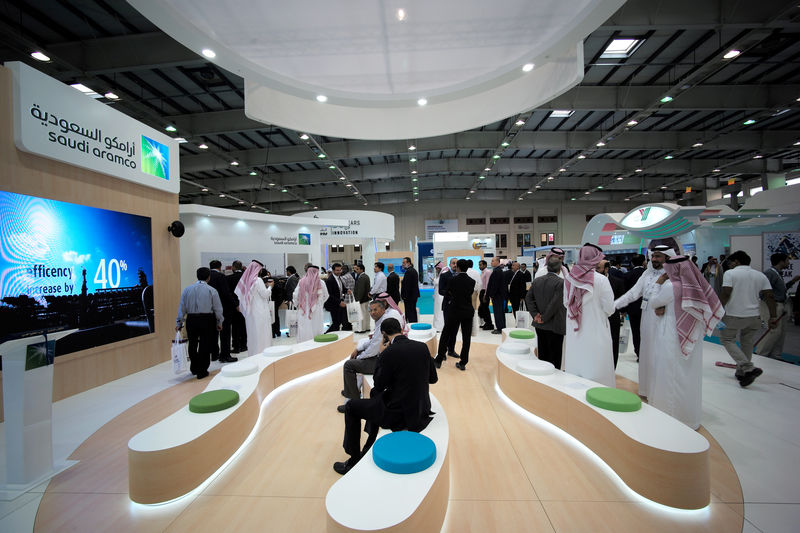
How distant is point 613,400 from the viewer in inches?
107

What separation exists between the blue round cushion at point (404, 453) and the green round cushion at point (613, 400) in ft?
5.03

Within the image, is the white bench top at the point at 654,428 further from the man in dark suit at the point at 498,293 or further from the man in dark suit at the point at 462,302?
the man in dark suit at the point at 498,293

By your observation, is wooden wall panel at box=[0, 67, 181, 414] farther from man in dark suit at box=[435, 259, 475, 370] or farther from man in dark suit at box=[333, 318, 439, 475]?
man in dark suit at box=[435, 259, 475, 370]

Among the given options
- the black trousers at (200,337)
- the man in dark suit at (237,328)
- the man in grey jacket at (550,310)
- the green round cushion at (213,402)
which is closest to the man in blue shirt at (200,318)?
the black trousers at (200,337)

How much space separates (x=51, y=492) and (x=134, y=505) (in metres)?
0.70

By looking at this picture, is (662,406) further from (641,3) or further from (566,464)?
(641,3)

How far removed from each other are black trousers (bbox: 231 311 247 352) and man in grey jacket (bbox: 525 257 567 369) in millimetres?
4960

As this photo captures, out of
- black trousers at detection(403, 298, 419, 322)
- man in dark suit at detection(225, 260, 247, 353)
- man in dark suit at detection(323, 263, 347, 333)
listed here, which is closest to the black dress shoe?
man in dark suit at detection(225, 260, 247, 353)

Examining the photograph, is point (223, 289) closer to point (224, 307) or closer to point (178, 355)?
point (224, 307)

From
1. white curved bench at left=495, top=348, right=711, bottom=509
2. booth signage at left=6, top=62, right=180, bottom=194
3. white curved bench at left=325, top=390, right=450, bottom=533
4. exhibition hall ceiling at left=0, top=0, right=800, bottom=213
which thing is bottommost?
white curved bench at left=495, top=348, right=711, bottom=509

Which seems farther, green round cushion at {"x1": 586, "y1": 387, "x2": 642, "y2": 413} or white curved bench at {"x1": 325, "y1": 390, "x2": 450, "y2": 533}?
green round cushion at {"x1": 586, "y1": 387, "x2": 642, "y2": 413}

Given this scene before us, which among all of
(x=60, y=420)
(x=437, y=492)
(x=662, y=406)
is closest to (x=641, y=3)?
(x=662, y=406)

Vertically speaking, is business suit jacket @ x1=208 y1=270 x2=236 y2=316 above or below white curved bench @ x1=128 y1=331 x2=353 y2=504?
above

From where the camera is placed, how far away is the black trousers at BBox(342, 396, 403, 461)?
2.34 m
